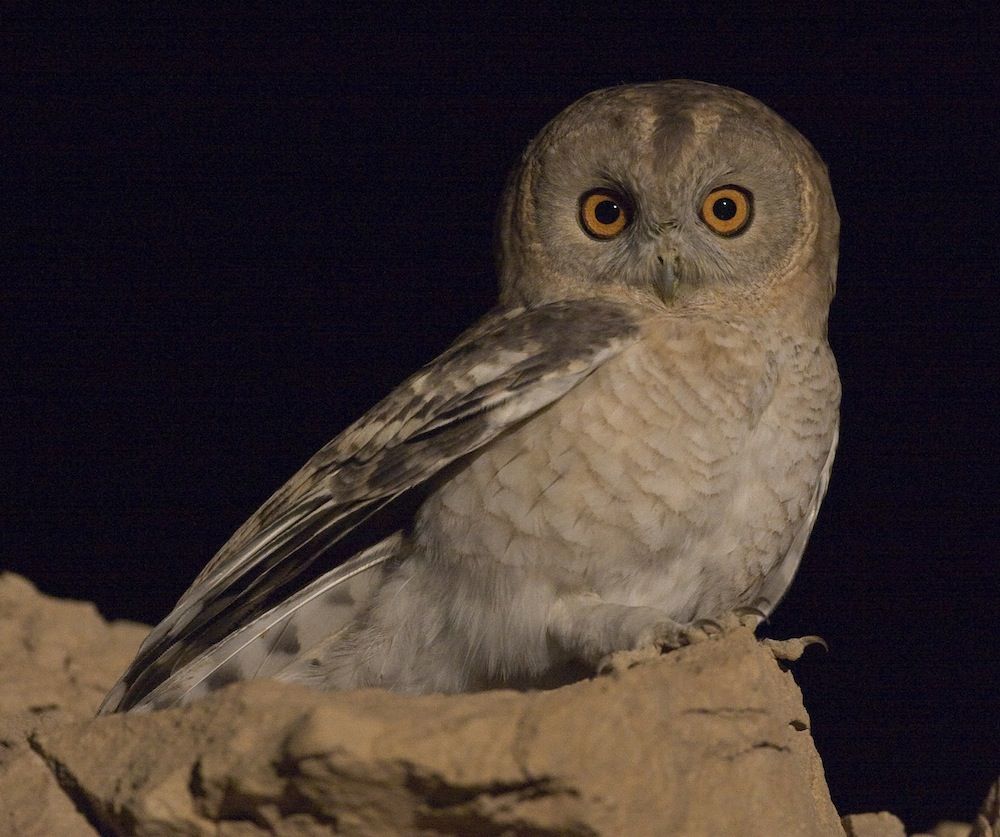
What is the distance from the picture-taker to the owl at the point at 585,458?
347 cm

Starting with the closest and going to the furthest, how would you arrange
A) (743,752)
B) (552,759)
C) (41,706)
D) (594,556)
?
(552,759) < (743,752) < (594,556) < (41,706)

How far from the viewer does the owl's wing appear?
3.57 meters

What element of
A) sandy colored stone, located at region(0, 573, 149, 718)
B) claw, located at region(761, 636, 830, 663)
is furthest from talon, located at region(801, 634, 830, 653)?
sandy colored stone, located at region(0, 573, 149, 718)

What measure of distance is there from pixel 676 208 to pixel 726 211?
18 cm

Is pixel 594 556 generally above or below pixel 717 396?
below

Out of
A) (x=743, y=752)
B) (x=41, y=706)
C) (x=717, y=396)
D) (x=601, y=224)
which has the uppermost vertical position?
(x=601, y=224)

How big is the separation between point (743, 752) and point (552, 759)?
0.54 meters

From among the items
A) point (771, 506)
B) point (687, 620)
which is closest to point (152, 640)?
point (687, 620)

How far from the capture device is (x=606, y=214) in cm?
399

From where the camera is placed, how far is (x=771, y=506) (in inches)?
144

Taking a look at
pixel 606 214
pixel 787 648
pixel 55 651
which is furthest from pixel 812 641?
pixel 55 651

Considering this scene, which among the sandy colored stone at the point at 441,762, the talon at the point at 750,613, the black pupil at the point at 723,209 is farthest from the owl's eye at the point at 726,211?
the sandy colored stone at the point at 441,762

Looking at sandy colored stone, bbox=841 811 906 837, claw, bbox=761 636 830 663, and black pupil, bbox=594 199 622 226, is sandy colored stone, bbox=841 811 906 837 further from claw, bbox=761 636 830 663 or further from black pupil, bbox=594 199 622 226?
black pupil, bbox=594 199 622 226

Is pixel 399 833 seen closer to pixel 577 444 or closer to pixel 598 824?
pixel 598 824
